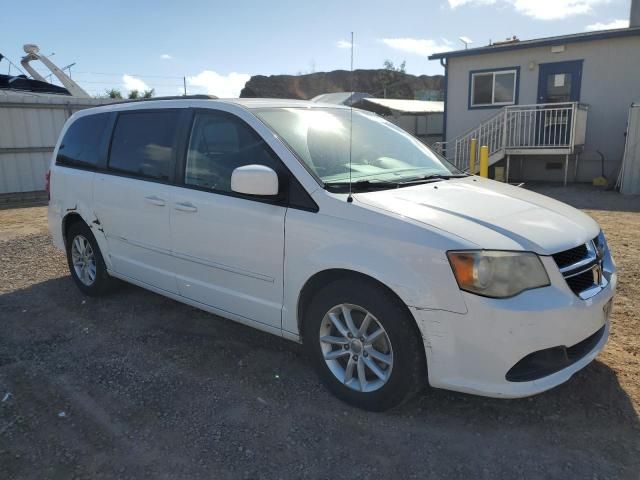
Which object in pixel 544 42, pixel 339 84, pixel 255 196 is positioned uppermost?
pixel 339 84

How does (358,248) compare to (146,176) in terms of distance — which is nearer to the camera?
(358,248)

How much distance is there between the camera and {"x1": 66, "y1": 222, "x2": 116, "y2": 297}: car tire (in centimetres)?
490

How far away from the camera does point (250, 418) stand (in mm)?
2986

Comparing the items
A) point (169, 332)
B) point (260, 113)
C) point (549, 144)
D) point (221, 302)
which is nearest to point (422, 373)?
point (221, 302)

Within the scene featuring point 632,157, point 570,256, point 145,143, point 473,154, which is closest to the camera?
point 570,256

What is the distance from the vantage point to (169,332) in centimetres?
425

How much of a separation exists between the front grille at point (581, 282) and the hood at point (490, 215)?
17 centimetres

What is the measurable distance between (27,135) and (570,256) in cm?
1406

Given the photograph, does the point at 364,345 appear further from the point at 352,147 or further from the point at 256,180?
the point at 352,147

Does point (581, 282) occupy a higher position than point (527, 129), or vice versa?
point (527, 129)

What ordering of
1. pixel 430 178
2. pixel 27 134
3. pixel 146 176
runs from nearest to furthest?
pixel 430 178, pixel 146 176, pixel 27 134

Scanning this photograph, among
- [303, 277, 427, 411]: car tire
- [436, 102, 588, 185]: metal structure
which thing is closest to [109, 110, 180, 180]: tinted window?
[303, 277, 427, 411]: car tire

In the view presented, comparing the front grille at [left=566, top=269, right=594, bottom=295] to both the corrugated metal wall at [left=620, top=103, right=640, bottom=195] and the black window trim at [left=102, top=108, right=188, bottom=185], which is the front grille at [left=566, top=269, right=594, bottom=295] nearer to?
the black window trim at [left=102, top=108, right=188, bottom=185]

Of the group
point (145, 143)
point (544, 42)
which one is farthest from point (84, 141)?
point (544, 42)
